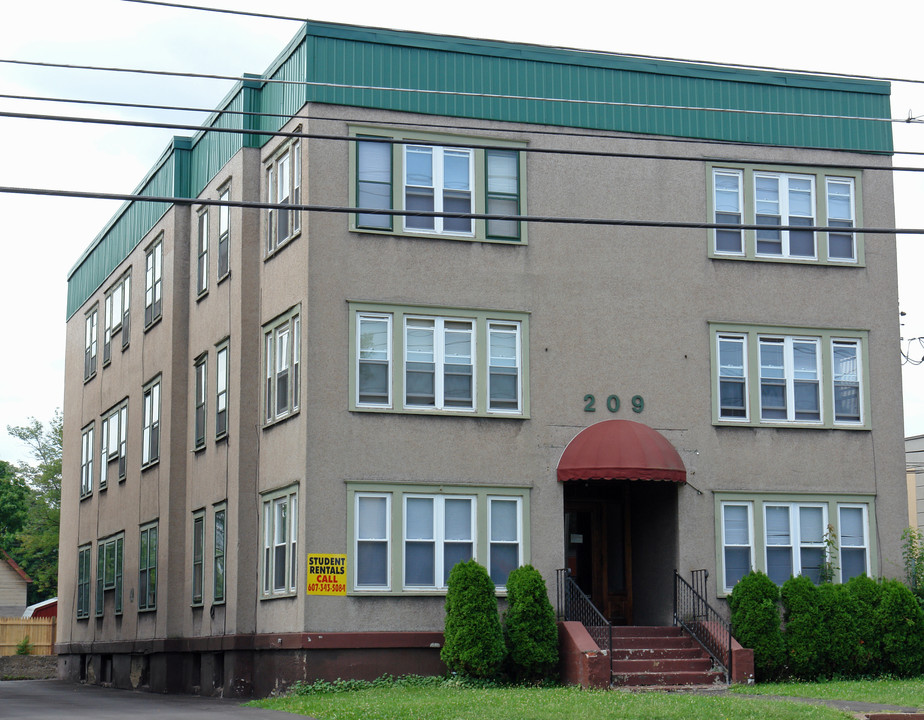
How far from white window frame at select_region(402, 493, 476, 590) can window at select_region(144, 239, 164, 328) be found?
11629 mm

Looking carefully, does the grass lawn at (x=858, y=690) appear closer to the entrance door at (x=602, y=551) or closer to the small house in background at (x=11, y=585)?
the entrance door at (x=602, y=551)

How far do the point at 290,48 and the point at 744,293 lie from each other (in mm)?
10144

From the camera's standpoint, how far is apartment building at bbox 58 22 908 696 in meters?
25.1

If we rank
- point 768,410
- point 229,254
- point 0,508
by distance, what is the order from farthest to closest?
point 0,508, point 229,254, point 768,410

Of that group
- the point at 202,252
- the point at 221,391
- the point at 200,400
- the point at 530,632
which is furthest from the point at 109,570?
the point at 530,632

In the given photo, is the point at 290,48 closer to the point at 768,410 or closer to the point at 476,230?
the point at 476,230

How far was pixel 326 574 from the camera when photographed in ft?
79.9

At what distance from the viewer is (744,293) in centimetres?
2767

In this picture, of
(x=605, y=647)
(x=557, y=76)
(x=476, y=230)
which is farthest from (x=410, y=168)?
(x=605, y=647)

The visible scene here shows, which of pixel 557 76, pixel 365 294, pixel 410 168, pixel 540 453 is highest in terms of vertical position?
pixel 557 76

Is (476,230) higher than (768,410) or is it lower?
higher

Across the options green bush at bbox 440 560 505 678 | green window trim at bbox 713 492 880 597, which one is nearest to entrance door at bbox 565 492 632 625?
green window trim at bbox 713 492 880 597

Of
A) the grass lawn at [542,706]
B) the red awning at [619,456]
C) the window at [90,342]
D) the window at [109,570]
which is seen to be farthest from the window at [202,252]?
the grass lawn at [542,706]

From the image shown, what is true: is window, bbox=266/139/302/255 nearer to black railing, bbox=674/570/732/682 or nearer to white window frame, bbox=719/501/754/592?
white window frame, bbox=719/501/754/592
